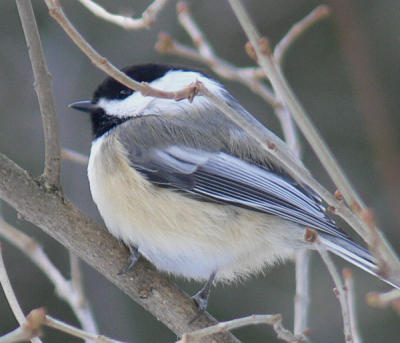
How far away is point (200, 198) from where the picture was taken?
2371 mm

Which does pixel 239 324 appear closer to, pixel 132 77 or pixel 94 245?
pixel 94 245

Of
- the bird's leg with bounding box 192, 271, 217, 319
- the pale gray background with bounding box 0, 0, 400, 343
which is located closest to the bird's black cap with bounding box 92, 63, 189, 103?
the bird's leg with bounding box 192, 271, 217, 319

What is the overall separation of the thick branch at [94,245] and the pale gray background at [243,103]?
254 cm

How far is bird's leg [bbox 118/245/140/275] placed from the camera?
2.12 m

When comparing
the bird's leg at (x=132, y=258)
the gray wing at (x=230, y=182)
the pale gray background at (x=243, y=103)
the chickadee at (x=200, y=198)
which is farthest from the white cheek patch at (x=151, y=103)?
the pale gray background at (x=243, y=103)

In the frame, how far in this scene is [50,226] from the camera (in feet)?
6.56

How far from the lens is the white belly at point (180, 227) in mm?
2320

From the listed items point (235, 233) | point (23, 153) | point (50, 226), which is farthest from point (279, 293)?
point (50, 226)

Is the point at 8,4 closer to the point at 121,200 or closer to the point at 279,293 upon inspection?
the point at 279,293

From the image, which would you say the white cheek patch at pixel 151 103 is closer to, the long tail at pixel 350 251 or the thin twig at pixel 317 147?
the long tail at pixel 350 251

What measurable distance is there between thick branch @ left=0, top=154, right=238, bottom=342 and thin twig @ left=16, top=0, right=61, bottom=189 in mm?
64

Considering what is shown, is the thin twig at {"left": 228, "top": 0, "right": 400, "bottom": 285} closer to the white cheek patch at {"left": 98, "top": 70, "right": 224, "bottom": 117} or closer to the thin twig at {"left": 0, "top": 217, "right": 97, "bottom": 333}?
the thin twig at {"left": 0, "top": 217, "right": 97, "bottom": 333}

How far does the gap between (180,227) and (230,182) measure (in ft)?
0.79

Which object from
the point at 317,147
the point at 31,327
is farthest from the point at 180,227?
the point at 317,147
